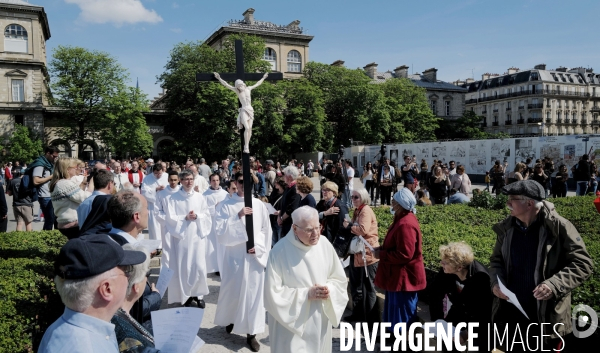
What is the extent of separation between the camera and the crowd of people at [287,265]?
6.29 feet

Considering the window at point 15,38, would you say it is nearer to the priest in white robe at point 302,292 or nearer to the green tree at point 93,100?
the green tree at point 93,100

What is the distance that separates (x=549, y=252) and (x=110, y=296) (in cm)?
318

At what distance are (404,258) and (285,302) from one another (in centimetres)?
152

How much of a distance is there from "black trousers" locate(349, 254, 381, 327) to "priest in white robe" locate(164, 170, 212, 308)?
2.33 m

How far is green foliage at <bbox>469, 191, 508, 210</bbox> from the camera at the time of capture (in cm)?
1154

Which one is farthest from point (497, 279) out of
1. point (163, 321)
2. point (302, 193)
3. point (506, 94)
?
point (506, 94)

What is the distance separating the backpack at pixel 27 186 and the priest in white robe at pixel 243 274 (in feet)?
16.4

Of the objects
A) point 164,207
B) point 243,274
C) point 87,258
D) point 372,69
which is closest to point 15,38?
point 372,69

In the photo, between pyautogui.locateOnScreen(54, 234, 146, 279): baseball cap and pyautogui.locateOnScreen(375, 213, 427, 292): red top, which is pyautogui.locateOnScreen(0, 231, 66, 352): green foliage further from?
pyautogui.locateOnScreen(375, 213, 427, 292): red top

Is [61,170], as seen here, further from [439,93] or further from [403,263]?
[439,93]

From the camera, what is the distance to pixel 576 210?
10.8 metres

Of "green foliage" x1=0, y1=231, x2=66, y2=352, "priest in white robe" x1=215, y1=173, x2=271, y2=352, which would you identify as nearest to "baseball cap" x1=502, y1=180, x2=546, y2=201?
"priest in white robe" x1=215, y1=173, x2=271, y2=352

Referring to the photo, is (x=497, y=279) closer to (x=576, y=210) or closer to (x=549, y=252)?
(x=549, y=252)

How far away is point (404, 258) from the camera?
454cm
